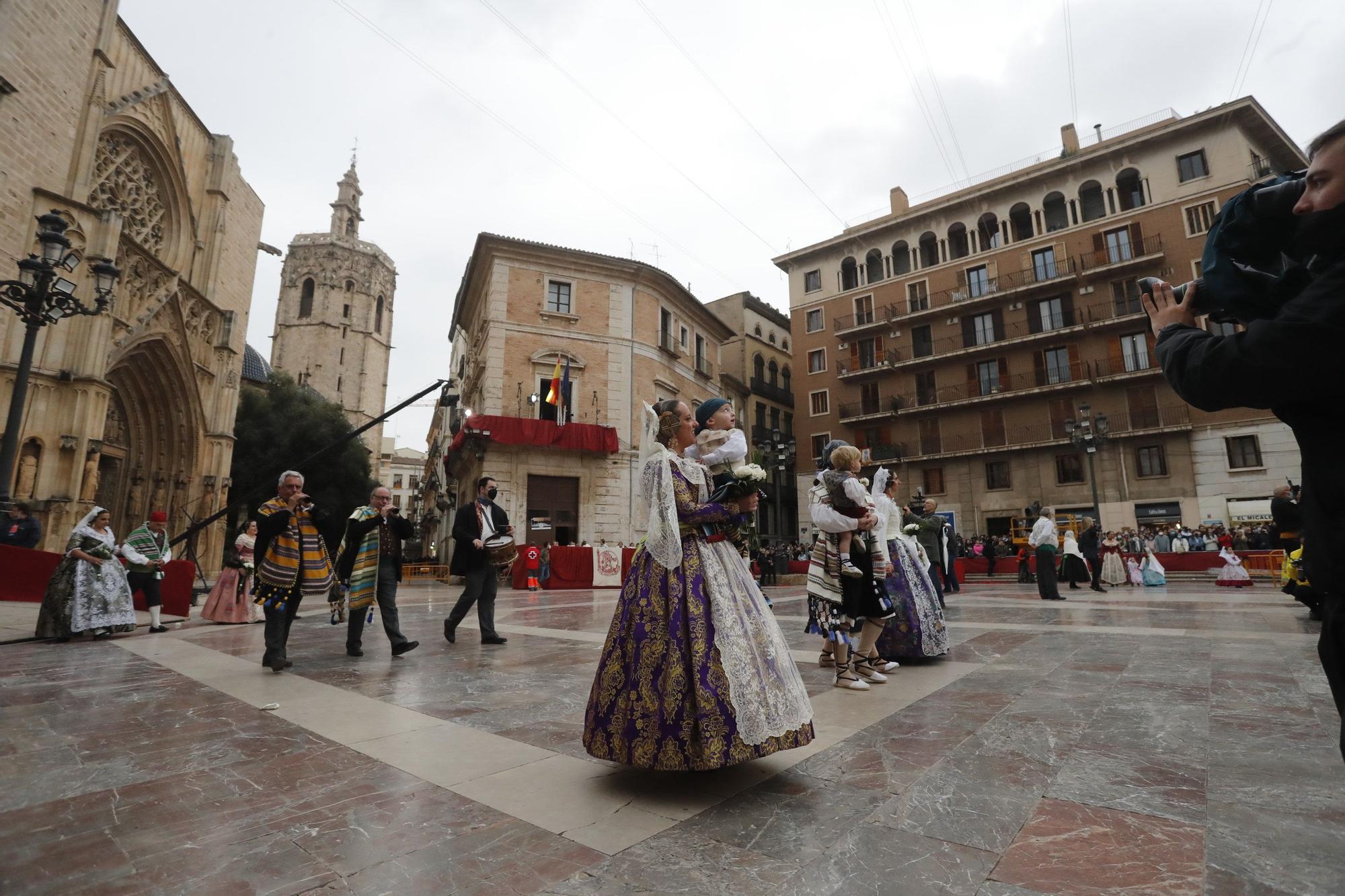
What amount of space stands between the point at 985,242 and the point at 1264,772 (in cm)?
3555

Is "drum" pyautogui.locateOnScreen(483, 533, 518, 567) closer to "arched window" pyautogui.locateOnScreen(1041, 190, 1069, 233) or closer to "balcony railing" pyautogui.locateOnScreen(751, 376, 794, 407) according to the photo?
"balcony railing" pyautogui.locateOnScreen(751, 376, 794, 407)

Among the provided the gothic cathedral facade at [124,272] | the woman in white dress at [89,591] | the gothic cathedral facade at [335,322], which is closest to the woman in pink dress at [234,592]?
the woman in white dress at [89,591]

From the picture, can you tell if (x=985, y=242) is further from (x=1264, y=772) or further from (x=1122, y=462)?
(x=1264, y=772)

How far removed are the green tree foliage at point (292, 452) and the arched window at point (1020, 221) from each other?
114 ft

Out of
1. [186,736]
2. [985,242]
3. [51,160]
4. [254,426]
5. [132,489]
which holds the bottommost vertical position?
[186,736]

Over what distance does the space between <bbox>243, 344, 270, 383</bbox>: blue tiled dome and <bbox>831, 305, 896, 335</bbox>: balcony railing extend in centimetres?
3173

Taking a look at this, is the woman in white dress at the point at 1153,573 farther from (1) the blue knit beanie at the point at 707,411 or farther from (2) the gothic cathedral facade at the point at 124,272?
(2) the gothic cathedral facade at the point at 124,272

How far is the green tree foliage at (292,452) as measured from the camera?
1138 inches

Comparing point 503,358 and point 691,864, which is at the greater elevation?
point 503,358

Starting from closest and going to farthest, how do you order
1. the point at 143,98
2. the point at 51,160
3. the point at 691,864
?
the point at 691,864, the point at 51,160, the point at 143,98

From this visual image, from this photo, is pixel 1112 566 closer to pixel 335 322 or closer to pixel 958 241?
pixel 958 241

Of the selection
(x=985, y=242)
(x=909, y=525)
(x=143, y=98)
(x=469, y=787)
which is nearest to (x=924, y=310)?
(x=985, y=242)

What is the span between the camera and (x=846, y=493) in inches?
178

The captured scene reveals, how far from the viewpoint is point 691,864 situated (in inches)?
74.9
